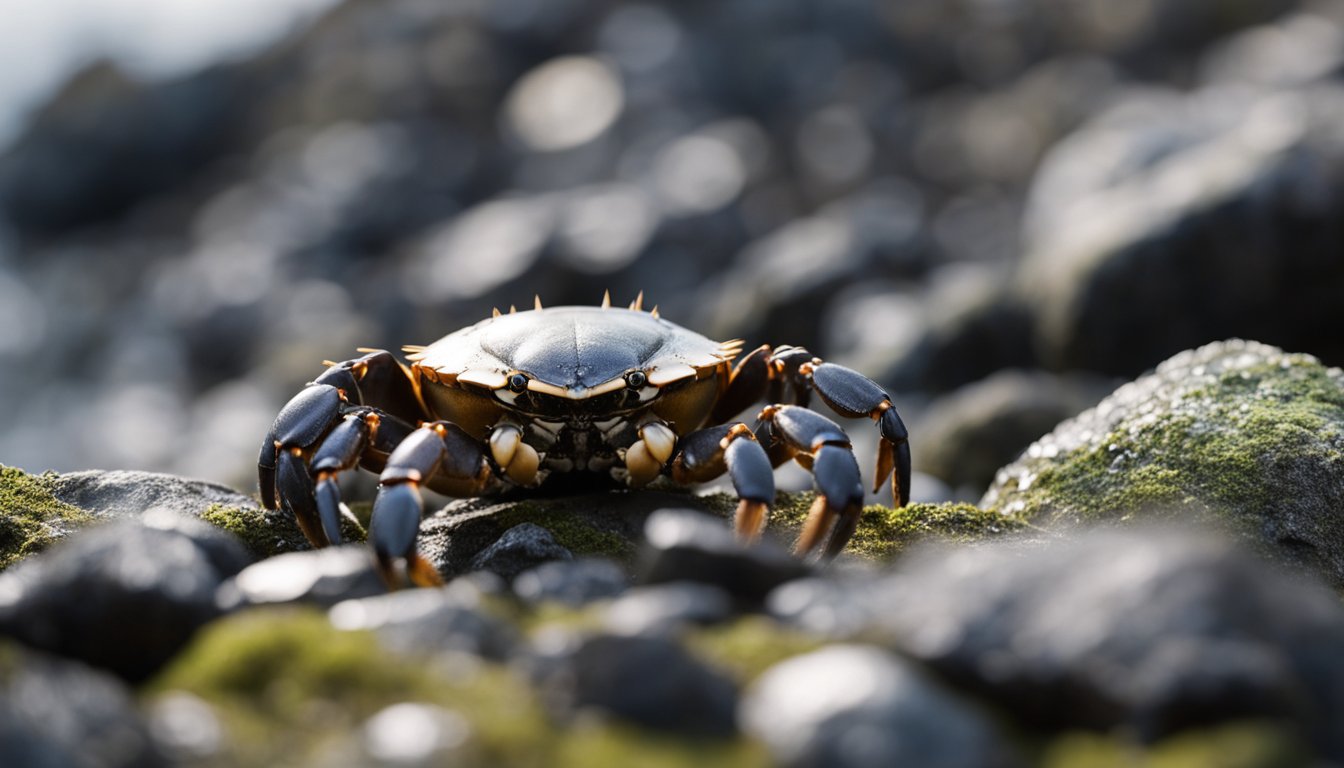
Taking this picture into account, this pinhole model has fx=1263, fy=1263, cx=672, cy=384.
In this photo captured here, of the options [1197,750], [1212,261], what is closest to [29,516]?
[1197,750]

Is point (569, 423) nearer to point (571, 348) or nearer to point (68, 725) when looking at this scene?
point (571, 348)

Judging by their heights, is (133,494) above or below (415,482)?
below

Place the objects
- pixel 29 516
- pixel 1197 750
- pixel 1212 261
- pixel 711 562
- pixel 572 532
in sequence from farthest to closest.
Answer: pixel 1212 261, pixel 572 532, pixel 29 516, pixel 711 562, pixel 1197 750

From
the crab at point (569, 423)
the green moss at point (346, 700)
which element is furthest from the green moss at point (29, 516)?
the green moss at point (346, 700)

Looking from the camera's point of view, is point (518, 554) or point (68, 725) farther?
point (518, 554)

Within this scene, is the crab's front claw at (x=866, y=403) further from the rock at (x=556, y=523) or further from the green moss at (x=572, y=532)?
the green moss at (x=572, y=532)

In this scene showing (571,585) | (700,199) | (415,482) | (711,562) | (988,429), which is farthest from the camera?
(700,199)

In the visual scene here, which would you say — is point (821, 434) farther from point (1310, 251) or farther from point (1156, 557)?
point (1310, 251)

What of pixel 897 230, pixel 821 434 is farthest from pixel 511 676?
pixel 897 230
